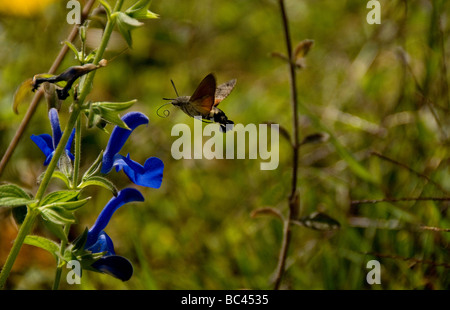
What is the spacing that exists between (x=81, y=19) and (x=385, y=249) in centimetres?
99

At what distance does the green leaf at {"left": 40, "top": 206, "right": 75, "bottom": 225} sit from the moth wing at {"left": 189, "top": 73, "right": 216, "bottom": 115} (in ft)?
0.76

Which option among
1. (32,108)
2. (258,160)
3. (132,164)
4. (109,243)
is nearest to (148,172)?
(132,164)

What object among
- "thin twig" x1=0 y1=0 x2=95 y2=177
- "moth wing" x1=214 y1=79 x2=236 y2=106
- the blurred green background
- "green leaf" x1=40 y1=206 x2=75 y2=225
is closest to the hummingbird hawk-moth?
"moth wing" x1=214 y1=79 x2=236 y2=106

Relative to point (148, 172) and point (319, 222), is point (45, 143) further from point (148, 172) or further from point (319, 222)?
point (319, 222)

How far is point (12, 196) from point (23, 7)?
5.39ft

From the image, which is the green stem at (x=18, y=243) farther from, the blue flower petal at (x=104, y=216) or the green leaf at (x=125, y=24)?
the green leaf at (x=125, y=24)

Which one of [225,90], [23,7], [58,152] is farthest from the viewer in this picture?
[23,7]

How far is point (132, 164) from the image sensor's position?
77cm

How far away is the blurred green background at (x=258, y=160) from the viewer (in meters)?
1.39

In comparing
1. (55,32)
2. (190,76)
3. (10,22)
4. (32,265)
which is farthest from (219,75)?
(32,265)

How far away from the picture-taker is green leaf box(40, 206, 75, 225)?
0.69 m

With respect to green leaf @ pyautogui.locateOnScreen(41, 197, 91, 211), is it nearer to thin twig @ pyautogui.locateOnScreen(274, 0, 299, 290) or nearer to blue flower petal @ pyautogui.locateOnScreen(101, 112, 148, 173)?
blue flower petal @ pyautogui.locateOnScreen(101, 112, 148, 173)

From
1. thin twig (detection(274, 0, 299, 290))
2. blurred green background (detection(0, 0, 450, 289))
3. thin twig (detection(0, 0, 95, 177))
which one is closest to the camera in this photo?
thin twig (detection(0, 0, 95, 177))

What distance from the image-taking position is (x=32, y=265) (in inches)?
61.1
